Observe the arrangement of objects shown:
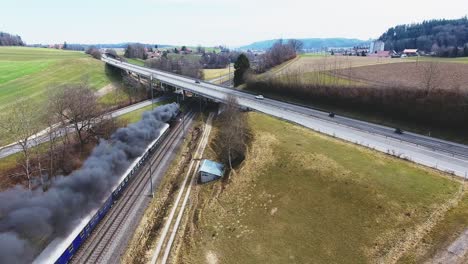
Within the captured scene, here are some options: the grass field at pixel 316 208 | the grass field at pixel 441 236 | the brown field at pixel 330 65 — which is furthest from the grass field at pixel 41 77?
the grass field at pixel 441 236

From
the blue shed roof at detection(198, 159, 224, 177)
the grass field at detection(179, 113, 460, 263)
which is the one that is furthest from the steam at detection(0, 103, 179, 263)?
the blue shed roof at detection(198, 159, 224, 177)

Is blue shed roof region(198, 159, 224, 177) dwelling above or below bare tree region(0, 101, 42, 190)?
below

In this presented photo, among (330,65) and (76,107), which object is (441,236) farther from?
(330,65)

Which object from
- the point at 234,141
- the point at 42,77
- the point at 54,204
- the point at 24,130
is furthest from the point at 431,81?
the point at 42,77

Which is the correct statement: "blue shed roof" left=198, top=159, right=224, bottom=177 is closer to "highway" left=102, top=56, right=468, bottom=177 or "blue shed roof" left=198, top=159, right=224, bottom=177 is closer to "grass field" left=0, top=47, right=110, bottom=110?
"highway" left=102, top=56, right=468, bottom=177

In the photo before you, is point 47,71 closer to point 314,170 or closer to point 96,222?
point 96,222
